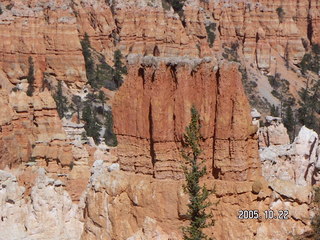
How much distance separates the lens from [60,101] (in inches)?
2218

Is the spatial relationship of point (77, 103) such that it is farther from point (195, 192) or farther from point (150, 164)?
point (195, 192)

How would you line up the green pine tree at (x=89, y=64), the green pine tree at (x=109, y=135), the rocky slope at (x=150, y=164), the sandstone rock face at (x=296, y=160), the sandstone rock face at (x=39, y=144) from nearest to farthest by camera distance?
1. the rocky slope at (x=150, y=164)
2. the sandstone rock face at (x=296, y=160)
3. the sandstone rock face at (x=39, y=144)
4. the green pine tree at (x=109, y=135)
5. the green pine tree at (x=89, y=64)

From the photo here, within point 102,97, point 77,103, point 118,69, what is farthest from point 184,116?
point 118,69

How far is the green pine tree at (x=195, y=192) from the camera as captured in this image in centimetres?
1664

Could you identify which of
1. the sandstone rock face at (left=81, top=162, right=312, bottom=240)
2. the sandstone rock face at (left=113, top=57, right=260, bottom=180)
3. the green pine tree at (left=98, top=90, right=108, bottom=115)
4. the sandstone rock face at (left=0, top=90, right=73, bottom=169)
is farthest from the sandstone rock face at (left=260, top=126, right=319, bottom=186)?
the green pine tree at (left=98, top=90, right=108, bottom=115)

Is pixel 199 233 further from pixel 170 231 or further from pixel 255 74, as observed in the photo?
pixel 255 74

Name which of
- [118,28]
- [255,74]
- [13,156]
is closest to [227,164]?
[13,156]

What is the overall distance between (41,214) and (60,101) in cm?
3404

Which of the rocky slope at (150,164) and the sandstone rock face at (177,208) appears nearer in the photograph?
the sandstone rock face at (177,208)
